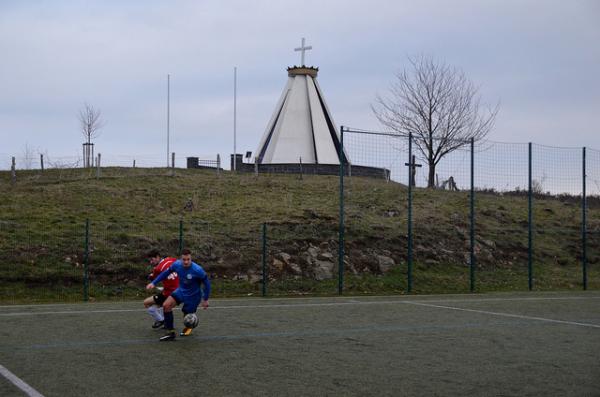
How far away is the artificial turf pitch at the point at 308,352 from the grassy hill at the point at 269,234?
5401 millimetres

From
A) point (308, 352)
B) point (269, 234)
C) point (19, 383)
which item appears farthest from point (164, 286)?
point (269, 234)

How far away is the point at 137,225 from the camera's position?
83.2ft

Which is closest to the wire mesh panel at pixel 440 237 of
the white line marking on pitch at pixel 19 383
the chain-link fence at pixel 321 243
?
the chain-link fence at pixel 321 243

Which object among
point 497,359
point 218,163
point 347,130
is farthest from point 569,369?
point 218,163

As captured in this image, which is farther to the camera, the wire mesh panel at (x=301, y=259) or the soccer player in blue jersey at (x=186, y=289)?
the wire mesh panel at (x=301, y=259)

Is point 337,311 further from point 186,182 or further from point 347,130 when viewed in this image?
point 186,182

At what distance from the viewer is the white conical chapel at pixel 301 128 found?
180 feet

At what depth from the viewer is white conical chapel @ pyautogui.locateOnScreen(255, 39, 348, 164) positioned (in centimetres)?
5478

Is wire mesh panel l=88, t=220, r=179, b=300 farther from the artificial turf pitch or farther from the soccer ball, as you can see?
the soccer ball

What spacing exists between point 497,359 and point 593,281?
19.4 meters

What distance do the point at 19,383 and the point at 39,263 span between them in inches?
544

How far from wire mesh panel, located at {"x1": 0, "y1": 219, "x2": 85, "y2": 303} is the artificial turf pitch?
3578 mm

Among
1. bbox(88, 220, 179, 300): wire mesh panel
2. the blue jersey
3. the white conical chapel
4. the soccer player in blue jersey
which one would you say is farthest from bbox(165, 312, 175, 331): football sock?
the white conical chapel

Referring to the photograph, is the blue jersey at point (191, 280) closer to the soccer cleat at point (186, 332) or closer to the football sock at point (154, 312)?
the soccer cleat at point (186, 332)
